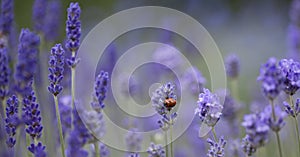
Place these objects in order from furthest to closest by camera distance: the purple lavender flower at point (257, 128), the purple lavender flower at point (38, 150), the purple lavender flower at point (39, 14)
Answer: the purple lavender flower at point (39, 14) → the purple lavender flower at point (38, 150) → the purple lavender flower at point (257, 128)

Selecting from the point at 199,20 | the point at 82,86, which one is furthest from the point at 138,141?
the point at 199,20

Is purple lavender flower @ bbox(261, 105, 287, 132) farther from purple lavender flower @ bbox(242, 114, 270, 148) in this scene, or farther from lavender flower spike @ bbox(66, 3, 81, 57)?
lavender flower spike @ bbox(66, 3, 81, 57)

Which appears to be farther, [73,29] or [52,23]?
[52,23]

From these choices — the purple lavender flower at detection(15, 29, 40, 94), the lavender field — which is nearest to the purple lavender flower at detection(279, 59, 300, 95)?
the lavender field

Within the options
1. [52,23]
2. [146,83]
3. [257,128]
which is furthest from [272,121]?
[146,83]

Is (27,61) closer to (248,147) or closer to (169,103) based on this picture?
(169,103)

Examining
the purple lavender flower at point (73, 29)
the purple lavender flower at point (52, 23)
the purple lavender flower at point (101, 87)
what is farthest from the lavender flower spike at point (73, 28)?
the purple lavender flower at point (52, 23)

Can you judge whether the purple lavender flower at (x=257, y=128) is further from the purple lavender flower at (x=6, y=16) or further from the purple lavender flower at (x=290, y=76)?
the purple lavender flower at (x=6, y=16)
